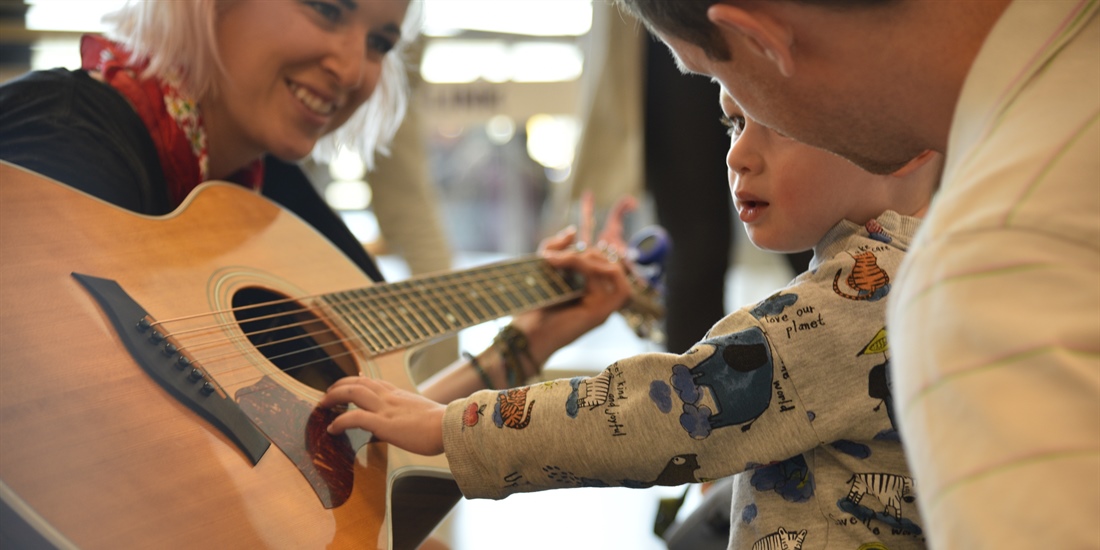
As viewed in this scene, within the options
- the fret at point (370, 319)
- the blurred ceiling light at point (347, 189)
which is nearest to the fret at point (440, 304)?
the fret at point (370, 319)

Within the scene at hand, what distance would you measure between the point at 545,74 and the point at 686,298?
210 centimetres

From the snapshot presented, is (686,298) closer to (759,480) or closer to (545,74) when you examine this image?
(759,480)

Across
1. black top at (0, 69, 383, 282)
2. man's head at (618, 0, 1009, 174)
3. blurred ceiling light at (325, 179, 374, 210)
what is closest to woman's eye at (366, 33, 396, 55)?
black top at (0, 69, 383, 282)

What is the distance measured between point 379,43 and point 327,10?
0.12 meters

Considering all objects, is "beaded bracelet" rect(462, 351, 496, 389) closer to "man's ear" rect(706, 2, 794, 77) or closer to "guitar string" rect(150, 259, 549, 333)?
"guitar string" rect(150, 259, 549, 333)

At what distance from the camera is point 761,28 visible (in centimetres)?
55

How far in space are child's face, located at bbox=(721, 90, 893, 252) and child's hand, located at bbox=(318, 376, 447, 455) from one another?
0.36 meters

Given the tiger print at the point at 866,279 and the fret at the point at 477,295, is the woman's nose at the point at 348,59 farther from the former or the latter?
the tiger print at the point at 866,279

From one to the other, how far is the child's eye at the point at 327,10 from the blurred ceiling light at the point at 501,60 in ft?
7.38

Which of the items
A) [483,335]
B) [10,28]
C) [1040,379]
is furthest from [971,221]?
[483,335]

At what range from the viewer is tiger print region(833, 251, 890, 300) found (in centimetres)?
80

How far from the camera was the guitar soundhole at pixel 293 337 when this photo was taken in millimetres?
897

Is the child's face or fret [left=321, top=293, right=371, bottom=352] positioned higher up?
the child's face

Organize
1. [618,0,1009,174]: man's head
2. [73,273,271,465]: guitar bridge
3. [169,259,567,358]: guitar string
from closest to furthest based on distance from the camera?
[618,0,1009,174]: man's head
[73,273,271,465]: guitar bridge
[169,259,567,358]: guitar string
